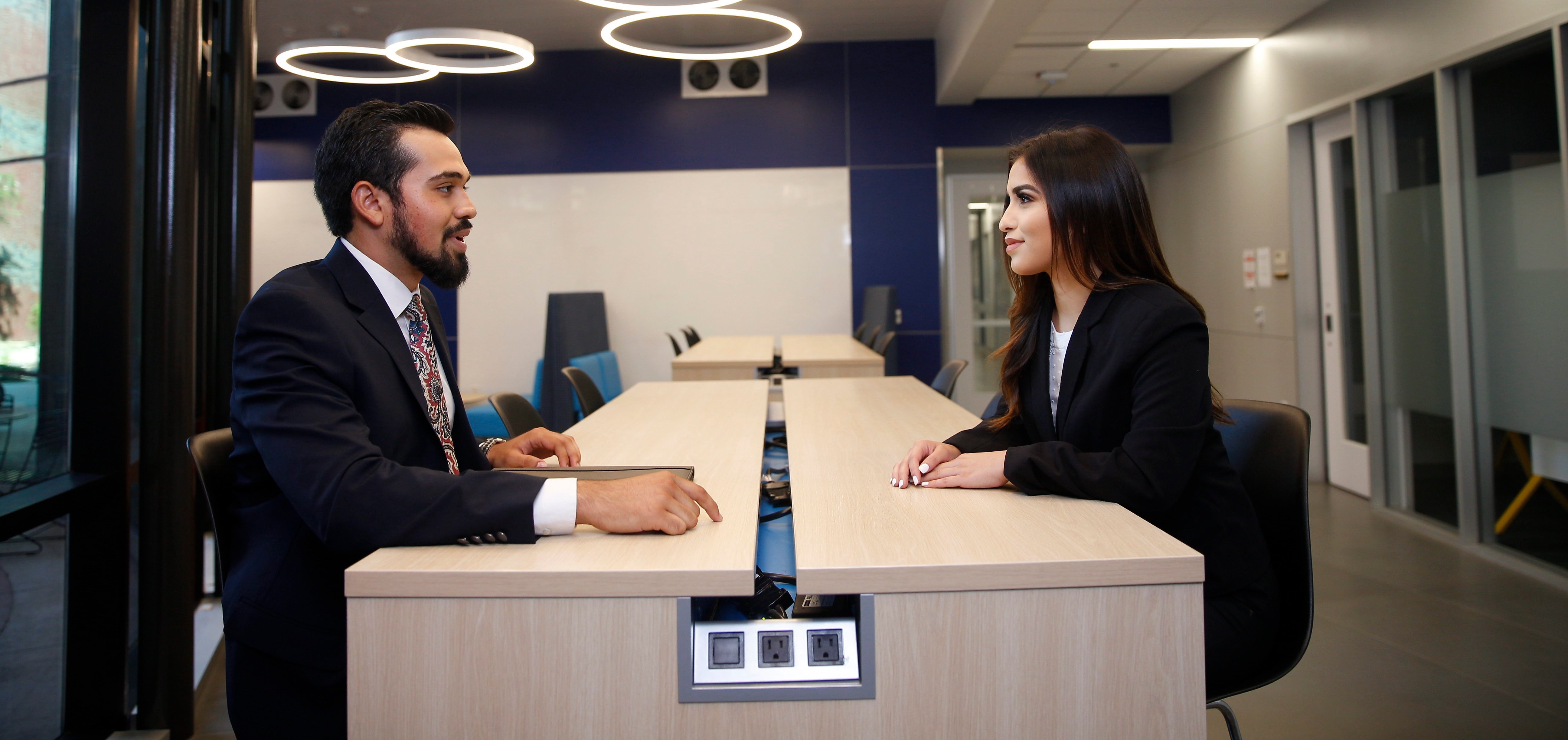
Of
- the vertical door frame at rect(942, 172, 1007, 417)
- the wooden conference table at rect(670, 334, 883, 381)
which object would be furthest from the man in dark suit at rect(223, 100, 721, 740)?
the vertical door frame at rect(942, 172, 1007, 417)

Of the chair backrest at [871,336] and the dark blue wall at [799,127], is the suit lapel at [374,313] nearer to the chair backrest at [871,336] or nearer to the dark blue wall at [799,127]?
the chair backrest at [871,336]

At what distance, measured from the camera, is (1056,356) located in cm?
183

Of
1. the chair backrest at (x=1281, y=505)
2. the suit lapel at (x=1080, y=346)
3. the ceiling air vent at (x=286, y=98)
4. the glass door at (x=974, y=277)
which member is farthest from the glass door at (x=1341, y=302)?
the ceiling air vent at (x=286, y=98)

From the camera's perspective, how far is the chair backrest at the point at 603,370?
16.7 feet

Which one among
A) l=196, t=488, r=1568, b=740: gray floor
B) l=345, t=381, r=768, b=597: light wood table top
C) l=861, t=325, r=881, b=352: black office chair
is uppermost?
l=861, t=325, r=881, b=352: black office chair

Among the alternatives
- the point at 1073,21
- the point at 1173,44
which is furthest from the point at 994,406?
the point at 1173,44

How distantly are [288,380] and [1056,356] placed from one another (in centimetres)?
132

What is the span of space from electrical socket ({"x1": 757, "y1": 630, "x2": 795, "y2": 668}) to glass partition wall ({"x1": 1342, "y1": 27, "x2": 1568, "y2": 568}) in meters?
4.06

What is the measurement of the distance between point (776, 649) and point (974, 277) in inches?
310

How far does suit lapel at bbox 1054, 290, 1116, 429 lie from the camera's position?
5.44ft

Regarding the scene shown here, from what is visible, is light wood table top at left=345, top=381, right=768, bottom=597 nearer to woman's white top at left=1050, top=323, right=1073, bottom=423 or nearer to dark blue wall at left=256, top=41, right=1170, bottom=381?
woman's white top at left=1050, top=323, right=1073, bottom=423

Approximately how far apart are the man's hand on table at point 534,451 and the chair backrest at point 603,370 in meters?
2.85

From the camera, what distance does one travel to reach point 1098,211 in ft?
5.50

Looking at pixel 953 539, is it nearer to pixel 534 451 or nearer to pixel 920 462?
pixel 920 462
